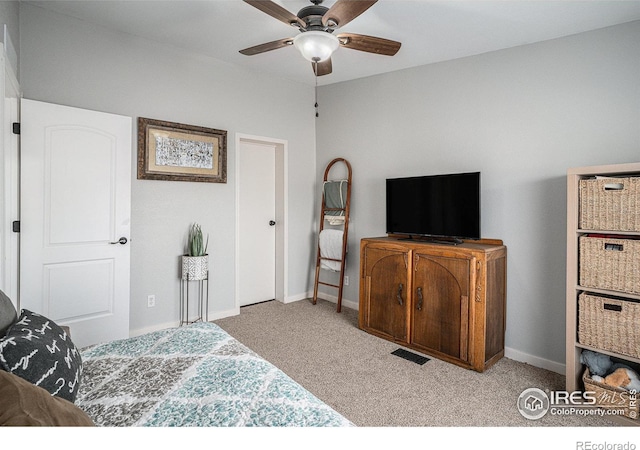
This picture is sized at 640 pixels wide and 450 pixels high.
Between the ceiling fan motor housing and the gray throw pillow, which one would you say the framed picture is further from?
the gray throw pillow

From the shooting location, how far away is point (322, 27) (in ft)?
7.04

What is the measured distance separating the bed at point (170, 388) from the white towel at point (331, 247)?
2564mm

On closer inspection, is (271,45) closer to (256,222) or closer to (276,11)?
(276,11)

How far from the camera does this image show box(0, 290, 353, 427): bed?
108 centimetres

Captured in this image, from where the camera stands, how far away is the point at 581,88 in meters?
2.53

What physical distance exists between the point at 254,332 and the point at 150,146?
200 centimetres

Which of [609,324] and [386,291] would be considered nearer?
[609,324]

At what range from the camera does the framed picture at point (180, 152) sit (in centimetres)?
313

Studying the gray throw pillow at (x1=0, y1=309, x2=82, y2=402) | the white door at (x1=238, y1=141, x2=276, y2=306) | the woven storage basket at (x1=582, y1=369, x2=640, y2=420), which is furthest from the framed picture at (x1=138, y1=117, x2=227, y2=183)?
the woven storage basket at (x1=582, y1=369, x2=640, y2=420)

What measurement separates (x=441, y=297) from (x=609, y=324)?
103cm

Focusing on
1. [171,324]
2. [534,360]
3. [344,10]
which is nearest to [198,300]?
[171,324]

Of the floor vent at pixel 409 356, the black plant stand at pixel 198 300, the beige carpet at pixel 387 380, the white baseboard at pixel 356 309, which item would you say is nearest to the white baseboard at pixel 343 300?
the white baseboard at pixel 356 309

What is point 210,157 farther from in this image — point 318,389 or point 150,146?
point 318,389

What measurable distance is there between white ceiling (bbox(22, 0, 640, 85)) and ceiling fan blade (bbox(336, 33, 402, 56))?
32 cm
